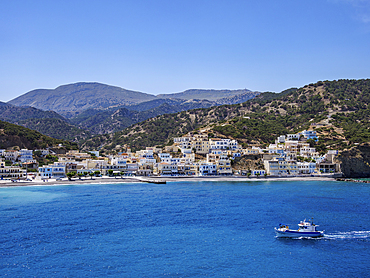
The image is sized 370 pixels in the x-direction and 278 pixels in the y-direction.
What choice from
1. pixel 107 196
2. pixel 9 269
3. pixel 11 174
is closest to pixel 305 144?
pixel 107 196

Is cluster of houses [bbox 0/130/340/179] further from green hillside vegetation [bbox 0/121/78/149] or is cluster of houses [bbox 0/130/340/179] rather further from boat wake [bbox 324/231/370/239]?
boat wake [bbox 324/231/370/239]

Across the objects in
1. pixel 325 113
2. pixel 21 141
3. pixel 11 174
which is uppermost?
pixel 325 113

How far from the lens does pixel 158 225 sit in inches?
1647

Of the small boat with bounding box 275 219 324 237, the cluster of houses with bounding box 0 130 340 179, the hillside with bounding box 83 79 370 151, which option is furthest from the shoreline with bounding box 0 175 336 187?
the small boat with bounding box 275 219 324 237

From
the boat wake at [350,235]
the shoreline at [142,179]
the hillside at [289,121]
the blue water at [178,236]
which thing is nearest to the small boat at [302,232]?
the blue water at [178,236]

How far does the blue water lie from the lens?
2875 centimetres

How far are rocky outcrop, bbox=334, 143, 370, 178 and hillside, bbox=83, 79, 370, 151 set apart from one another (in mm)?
4732

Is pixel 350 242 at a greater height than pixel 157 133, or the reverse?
pixel 157 133

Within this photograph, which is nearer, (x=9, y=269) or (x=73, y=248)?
(x=9, y=269)

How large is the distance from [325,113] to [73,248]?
467 ft

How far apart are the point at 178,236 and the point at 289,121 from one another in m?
132

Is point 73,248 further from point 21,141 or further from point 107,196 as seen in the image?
point 21,141

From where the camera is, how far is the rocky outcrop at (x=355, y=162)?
99625mm

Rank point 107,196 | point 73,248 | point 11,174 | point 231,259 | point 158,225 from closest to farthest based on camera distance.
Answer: point 231,259, point 73,248, point 158,225, point 107,196, point 11,174
